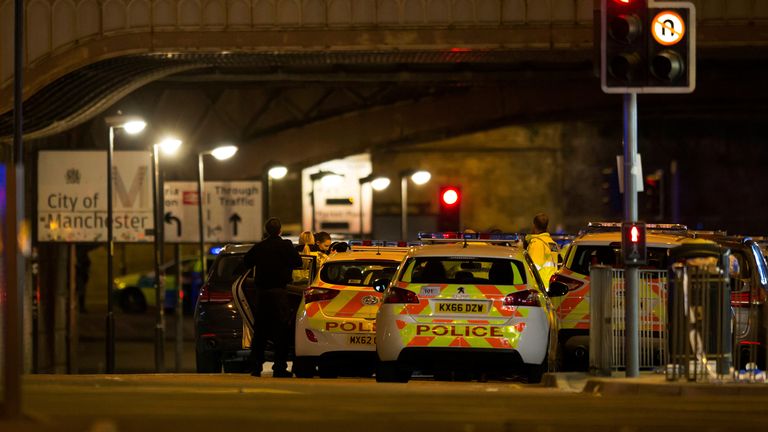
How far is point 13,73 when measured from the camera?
84.3 feet

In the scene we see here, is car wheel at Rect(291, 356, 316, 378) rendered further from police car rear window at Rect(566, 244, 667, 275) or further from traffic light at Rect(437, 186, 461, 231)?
traffic light at Rect(437, 186, 461, 231)

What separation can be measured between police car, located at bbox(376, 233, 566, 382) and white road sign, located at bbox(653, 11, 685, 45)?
266cm

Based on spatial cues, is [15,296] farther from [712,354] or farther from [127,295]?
[127,295]

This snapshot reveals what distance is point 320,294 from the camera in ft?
57.7

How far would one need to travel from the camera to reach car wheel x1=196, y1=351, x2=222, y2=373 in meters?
20.5

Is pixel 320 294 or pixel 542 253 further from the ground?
pixel 542 253

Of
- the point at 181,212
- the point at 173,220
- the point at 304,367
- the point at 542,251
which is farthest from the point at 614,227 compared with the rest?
the point at 173,220

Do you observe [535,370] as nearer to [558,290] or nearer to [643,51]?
[558,290]

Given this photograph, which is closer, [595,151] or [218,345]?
[218,345]

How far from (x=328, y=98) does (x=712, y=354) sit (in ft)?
90.8

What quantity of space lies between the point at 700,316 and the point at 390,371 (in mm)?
3191

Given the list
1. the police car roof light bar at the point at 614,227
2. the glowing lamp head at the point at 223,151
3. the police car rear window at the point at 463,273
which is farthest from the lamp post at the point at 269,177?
the police car rear window at the point at 463,273

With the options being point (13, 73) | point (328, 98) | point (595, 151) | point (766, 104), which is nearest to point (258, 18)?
point (13, 73)

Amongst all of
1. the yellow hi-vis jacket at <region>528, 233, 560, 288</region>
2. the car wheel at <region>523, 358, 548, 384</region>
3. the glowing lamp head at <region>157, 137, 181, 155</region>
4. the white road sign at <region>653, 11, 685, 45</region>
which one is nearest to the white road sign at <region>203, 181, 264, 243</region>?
the glowing lamp head at <region>157, 137, 181, 155</region>
